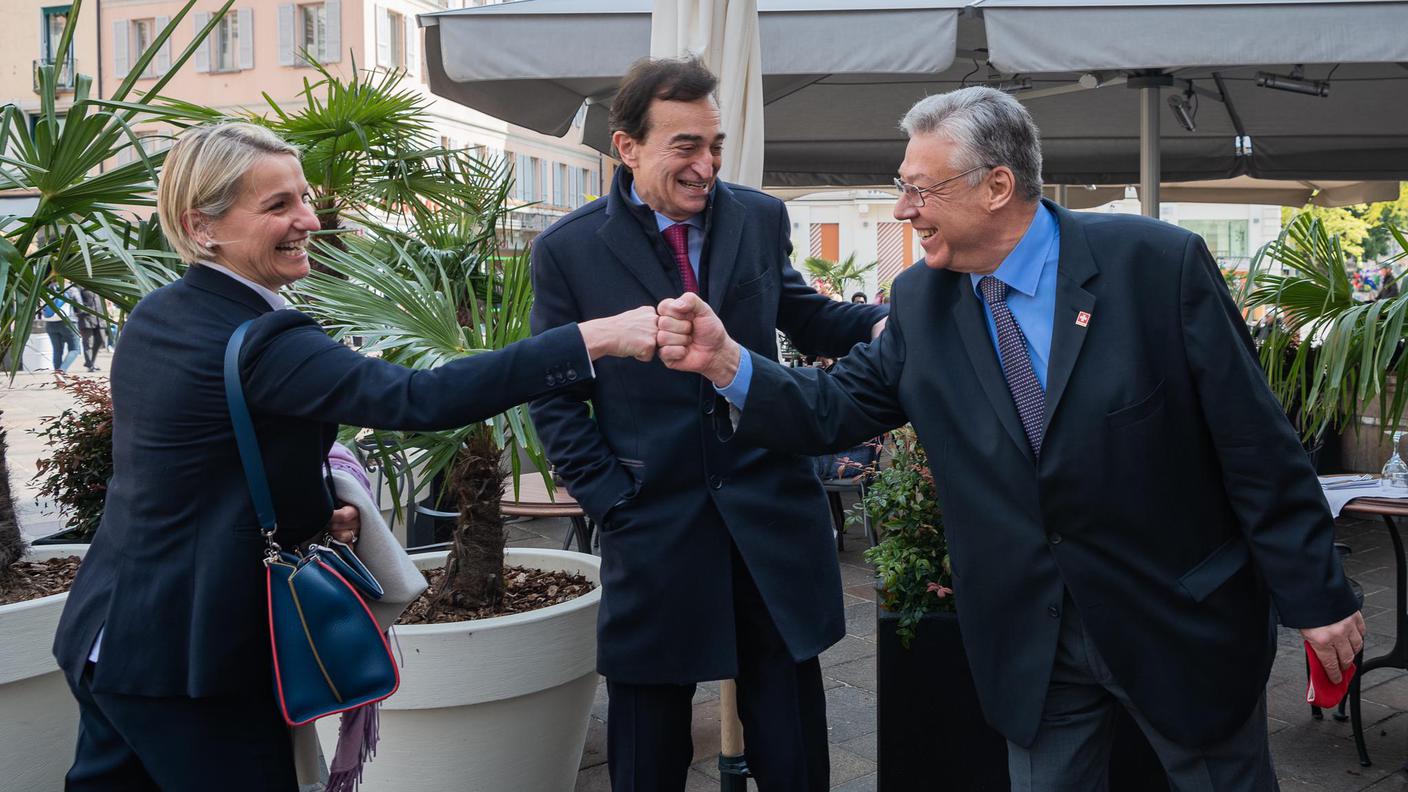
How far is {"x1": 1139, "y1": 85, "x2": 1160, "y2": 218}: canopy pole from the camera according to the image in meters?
6.07

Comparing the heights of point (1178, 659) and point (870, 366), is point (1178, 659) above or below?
below

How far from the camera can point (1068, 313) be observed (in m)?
2.10

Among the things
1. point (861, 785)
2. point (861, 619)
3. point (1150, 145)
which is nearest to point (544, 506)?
point (861, 785)

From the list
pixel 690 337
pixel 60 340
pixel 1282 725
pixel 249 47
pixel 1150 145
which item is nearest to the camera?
pixel 690 337

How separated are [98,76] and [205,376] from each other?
1765 inches

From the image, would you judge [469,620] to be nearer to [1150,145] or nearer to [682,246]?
[682,246]

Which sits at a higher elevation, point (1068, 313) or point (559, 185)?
point (559, 185)

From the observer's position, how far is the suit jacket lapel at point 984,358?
6.99ft

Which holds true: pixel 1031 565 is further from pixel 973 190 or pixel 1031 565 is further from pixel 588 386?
pixel 588 386

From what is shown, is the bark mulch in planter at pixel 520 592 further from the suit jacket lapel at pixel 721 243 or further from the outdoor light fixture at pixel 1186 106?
the outdoor light fixture at pixel 1186 106

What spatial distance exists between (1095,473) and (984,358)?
0.91ft

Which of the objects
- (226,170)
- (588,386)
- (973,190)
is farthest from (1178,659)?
(226,170)

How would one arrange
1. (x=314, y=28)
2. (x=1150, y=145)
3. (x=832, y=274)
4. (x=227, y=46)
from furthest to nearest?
(x=227, y=46) < (x=314, y=28) < (x=832, y=274) < (x=1150, y=145)

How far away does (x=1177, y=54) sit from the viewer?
4.43m
